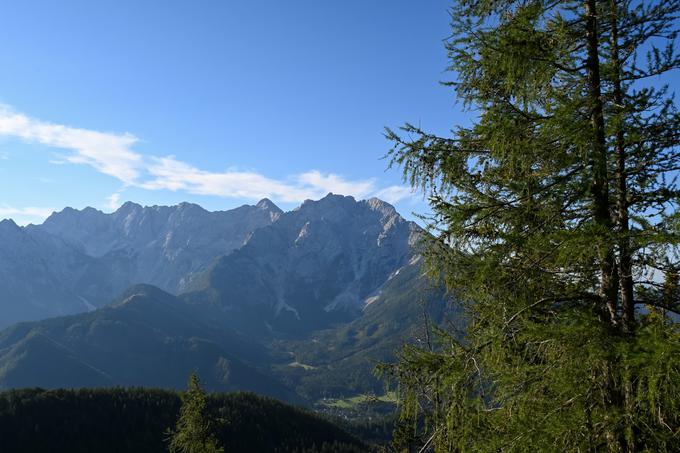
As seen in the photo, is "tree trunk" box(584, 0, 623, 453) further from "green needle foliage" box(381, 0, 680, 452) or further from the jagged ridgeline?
the jagged ridgeline

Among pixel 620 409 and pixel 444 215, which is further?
pixel 444 215

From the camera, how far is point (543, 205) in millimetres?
7875

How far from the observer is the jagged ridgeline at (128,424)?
149 meters

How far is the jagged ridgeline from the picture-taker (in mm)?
148562

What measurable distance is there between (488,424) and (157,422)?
6842 inches

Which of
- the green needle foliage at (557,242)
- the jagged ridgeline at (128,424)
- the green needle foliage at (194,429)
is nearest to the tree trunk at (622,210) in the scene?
the green needle foliage at (557,242)

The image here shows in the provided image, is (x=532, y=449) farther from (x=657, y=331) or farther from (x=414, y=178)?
(x=414, y=178)

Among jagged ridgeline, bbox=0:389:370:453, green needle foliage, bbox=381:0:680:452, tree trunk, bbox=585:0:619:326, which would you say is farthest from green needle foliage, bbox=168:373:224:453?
jagged ridgeline, bbox=0:389:370:453

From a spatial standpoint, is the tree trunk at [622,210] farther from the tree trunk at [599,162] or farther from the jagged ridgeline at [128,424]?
the jagged ridgeline at [128,424]

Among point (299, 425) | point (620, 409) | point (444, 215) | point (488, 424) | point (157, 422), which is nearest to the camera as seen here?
point (620, 409)

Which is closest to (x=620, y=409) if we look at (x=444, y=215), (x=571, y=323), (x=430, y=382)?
(x=571, y=323)

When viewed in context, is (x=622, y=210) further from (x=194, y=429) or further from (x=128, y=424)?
(x=128, y=424)

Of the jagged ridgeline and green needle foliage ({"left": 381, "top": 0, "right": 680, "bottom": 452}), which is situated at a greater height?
green needle foliage ({"left": 381, "top": 0, "right": 680, "bottom": 452})

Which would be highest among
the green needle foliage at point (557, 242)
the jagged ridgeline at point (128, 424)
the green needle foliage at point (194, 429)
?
the green needle foliage at point (557, 242)
